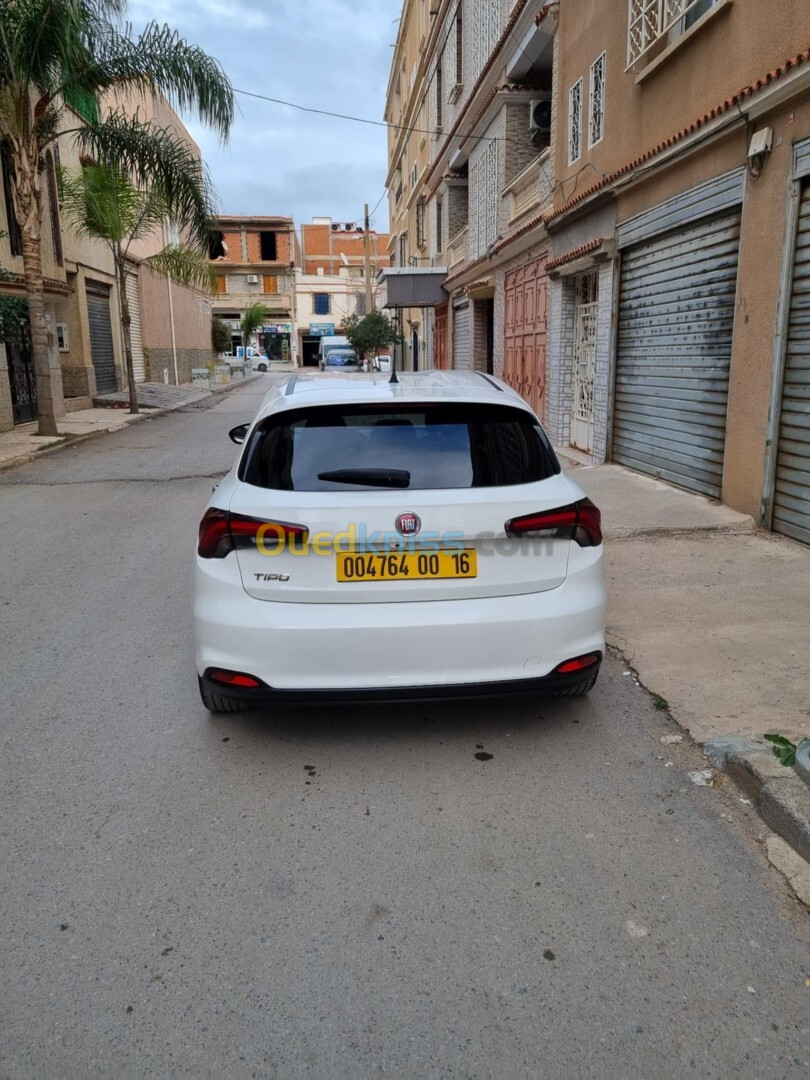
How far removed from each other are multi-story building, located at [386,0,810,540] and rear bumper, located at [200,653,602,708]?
4.16 meters

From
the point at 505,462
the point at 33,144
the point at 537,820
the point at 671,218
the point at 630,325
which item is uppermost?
the point at 33,144

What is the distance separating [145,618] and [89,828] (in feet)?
8.19

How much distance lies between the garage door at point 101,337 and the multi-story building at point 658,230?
39.0 feet

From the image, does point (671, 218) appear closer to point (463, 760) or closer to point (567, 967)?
point (463, 760)

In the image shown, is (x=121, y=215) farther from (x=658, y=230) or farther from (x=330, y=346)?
(x=330, y=346)

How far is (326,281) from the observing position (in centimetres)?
6881

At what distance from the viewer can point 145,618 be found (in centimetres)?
536

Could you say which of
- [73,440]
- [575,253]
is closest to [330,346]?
[73,440]

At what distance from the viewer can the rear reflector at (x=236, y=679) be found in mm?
3260

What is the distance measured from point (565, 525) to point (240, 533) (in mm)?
1317

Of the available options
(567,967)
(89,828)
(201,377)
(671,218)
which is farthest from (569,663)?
(201,377)

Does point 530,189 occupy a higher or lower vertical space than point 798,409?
higher

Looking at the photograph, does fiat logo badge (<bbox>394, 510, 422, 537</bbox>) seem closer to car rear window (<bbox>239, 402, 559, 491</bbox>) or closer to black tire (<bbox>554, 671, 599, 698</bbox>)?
car rear window (<bbox>239, 402, 559, 491</bbox>)

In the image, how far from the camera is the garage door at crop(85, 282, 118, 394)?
23406mm
